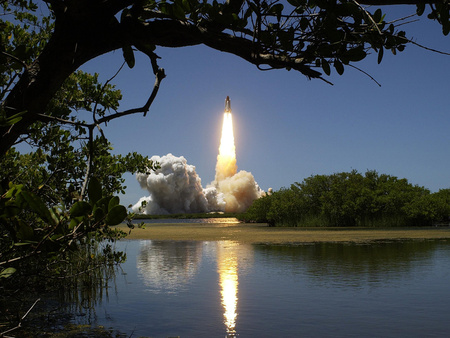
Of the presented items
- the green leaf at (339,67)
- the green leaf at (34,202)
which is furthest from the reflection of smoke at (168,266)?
the green leaf at (34,202)

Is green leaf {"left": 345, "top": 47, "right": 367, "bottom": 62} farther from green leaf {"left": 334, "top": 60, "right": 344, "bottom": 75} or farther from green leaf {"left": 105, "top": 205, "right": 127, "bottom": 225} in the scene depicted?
green leaf {"left": 105, "top": 205, "right": 127, "bottom": 225}

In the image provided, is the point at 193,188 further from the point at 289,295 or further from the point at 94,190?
the point at 94,190

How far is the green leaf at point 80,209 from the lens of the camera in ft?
7.39

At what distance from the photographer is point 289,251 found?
18.4 meters

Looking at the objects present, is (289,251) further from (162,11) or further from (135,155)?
(162,11)

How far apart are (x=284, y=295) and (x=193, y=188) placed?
80176 millimetres

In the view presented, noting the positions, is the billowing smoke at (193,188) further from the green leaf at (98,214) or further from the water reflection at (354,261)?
the green leaf at (98,214)

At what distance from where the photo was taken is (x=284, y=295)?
1038 cm

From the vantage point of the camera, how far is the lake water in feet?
26.0

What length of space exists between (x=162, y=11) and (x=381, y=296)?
8.40 m

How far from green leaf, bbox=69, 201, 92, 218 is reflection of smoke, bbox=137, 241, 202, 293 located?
9.09 meters

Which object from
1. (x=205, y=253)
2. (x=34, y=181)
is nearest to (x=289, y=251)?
(x=205, y=253)

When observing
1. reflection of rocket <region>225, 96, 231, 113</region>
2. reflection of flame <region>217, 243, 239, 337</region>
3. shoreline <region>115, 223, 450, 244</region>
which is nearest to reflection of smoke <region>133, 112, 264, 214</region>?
reflection of rocket <region>225, 96, 231, 113</region>

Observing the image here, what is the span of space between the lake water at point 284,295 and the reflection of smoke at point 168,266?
0.10ft
